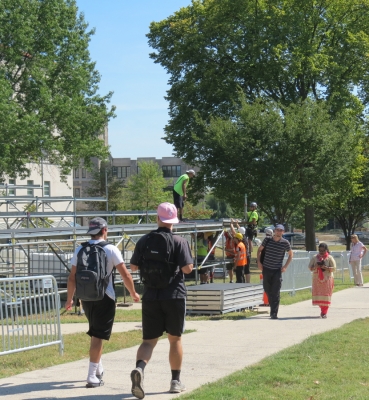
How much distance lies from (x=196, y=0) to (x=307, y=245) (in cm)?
1499

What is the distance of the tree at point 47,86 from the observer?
28.6 metres

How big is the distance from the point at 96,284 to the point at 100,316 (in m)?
0.45

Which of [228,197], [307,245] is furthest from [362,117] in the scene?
[228,197]

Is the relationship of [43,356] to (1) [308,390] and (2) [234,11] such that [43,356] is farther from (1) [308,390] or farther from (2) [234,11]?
(2) [234,11]

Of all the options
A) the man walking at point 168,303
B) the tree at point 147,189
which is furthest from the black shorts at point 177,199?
the tree at point 147,189

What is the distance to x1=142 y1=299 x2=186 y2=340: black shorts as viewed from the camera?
6.91 m

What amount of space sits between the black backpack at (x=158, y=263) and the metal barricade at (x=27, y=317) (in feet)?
8.24

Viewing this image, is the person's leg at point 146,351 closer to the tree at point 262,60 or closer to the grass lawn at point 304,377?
the grass lawn at point 304,377

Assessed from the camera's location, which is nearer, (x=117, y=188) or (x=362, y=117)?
(x=362, y=117)

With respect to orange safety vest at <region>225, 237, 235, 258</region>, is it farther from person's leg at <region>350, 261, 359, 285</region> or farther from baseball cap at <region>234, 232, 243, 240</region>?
person's leg at <region>350, 261, 359, 285</region>

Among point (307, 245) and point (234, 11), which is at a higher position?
point (234, 11)

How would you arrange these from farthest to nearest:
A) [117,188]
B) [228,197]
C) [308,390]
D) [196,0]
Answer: [117,188], [196,0], [228,197], [308,390]

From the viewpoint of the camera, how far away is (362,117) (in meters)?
41.8

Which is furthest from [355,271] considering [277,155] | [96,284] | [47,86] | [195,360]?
[96,284]
